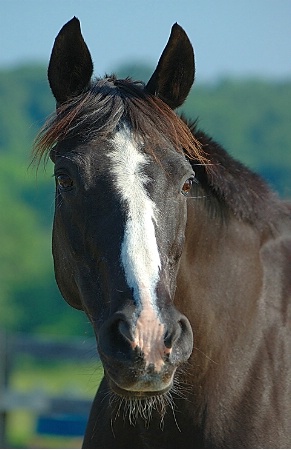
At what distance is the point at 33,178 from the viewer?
28.8 metres

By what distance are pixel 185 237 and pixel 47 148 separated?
802 millimetres

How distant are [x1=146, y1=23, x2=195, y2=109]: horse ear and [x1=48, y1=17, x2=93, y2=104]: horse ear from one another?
33 centimetres

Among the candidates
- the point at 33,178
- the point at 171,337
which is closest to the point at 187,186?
the point at 171,337

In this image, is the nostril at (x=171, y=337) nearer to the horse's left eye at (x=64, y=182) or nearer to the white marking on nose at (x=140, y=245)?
the white marking on nose at (x=140, y=245)

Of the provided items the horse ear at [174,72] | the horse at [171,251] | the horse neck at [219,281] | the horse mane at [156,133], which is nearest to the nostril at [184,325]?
the horse at [171,251]

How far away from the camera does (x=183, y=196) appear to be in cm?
→ 354

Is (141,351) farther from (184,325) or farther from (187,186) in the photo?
(187,186)

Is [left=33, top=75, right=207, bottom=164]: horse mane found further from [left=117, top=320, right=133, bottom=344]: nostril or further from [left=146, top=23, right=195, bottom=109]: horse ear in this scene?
[left=117, top=320, right=133, bottom=344]: nostril

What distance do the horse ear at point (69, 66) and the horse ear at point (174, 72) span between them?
0.33 m

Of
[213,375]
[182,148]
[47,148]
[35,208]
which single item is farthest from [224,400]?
[35,208]

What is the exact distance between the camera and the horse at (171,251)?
3178mm

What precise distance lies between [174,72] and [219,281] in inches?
42.0

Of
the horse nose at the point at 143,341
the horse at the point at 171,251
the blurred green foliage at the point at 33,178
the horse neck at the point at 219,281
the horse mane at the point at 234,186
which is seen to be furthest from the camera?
the blurred green foliage at the point at 33,178

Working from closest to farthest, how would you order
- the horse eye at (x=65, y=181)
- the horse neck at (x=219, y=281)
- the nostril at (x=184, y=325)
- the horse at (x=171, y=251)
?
1. the nostril at (x=184, y=325)
2. the horse at (x=171, y=251)
3. the horse eye at (x=65, y=181)
4. the horse neck at (x=219, y=281)
